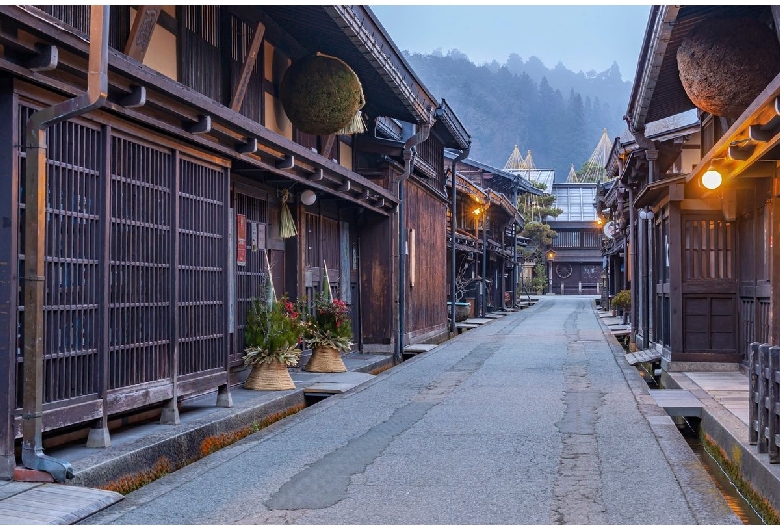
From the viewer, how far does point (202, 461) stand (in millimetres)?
8789

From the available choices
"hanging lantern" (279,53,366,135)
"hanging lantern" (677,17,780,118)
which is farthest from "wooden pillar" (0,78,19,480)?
"hanging lantern" (677,17,780,118)

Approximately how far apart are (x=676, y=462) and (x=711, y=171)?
6.15m

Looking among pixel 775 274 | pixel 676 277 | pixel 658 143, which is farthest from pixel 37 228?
pixel 658 143

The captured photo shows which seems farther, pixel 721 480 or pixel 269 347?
pixel 269 347

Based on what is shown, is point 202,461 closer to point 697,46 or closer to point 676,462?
point 676,462

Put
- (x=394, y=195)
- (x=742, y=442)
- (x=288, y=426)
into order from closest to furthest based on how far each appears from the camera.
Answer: (x=742, y=442) < (x=288, y=426) < (x=394, y=195)

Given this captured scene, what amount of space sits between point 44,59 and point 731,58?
8.11 meters

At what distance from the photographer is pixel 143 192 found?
9.55 metres

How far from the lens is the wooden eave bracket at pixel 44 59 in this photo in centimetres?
Answer: 700

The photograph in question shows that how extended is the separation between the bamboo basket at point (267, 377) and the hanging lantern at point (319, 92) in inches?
158

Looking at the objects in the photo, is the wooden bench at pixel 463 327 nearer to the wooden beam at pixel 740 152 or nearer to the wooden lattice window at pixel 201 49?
the wooden lattice window at pixel 201 49

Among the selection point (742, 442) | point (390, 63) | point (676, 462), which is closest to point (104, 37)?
point (676, 462)

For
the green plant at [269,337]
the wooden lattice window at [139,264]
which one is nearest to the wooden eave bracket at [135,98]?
the wooden lattice window at [139,264]

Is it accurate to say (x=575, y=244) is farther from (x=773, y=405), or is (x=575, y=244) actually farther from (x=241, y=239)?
(x=773, y=405)
